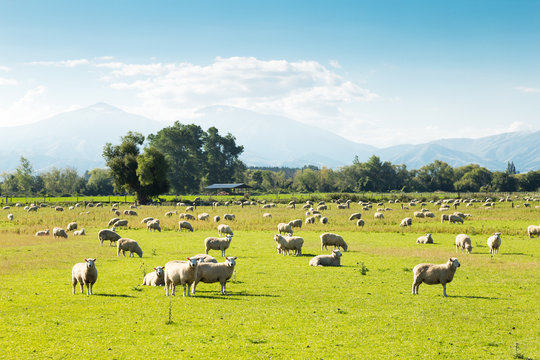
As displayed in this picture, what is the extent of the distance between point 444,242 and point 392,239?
4109 mm

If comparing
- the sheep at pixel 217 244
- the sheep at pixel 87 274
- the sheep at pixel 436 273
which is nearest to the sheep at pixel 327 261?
the sheep at pixel 217 244

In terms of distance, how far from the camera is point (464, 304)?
16.1m

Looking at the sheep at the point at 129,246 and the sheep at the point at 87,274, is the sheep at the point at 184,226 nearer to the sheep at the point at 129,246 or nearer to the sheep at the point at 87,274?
the sheep at the point at 129,246

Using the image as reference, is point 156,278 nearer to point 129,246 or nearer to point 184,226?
point 129,246

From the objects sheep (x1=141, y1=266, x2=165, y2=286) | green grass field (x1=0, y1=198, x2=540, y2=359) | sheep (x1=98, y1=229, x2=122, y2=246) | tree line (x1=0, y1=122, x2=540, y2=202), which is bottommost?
green grass field (x1=0, y1=198, x2=540, y2=359)

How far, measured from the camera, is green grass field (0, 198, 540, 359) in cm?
1156

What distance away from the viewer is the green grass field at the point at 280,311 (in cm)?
1156

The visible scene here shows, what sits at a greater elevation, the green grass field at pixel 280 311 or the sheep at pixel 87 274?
the sheep at pixel 87 274

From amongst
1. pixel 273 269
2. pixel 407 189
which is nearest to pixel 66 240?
pixel 273 269

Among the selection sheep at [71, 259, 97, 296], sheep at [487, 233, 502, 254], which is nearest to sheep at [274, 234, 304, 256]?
sheep at [487, 233, 502, 254]

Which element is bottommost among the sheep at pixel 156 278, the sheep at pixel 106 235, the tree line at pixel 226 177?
the sheep at pixel 156 278

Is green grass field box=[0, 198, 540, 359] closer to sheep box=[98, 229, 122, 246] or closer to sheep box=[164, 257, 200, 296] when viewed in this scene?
sheep box=[164, 257, 200, 296]

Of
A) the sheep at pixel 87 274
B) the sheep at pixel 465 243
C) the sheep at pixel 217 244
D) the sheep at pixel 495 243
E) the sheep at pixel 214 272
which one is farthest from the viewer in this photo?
the sheep at pixel 465 243

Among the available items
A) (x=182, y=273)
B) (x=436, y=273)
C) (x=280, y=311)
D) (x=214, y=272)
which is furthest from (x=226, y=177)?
(x=280, y=311)
